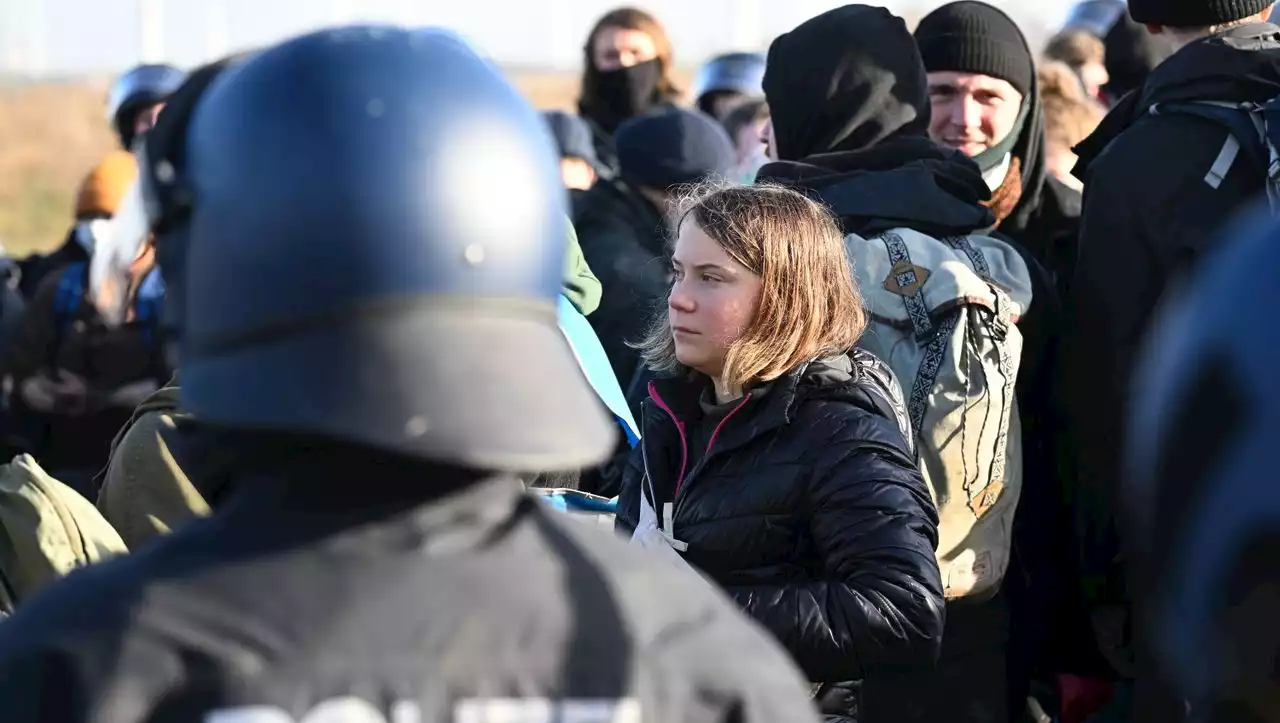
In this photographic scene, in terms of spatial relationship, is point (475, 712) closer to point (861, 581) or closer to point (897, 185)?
point (861, 581)

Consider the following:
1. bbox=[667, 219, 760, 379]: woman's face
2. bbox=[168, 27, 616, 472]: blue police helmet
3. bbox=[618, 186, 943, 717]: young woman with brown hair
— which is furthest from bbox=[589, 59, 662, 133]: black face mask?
bbox=[168, 27, 616, 472]: blue police helmet

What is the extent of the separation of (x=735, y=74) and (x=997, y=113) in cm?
478

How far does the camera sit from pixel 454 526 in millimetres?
1646

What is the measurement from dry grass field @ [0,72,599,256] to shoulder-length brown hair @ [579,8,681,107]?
22562 millimetres

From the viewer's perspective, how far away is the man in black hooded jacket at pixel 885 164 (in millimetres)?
4000

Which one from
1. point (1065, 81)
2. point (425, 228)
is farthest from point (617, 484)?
point (425, 228)

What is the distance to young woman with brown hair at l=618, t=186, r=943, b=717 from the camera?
3283mm

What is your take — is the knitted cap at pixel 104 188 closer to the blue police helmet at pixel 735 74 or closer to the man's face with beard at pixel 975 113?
the man's face with beard at pixel 975 113

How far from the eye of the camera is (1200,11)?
14.3 feet

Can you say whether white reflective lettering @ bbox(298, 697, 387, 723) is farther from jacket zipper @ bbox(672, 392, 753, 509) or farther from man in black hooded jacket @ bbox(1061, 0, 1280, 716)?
man in black hooded jacket @ bbox(1061, 0, 1280, 716)

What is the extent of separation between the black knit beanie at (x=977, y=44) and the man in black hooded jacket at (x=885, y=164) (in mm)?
402

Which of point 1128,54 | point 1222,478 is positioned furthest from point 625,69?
point 1222,478

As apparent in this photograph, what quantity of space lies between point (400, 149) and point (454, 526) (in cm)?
35

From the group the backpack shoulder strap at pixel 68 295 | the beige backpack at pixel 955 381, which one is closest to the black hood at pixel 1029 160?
the beige backpack at pixel 955 381
